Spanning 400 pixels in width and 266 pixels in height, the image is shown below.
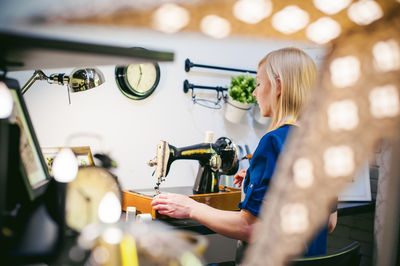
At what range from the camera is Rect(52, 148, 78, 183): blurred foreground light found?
39 centimetres

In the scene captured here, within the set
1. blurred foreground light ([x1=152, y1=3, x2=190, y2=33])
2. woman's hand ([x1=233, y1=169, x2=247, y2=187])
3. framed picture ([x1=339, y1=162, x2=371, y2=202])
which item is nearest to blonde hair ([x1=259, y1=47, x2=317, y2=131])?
woman's hand ([x1=233, y1=169, x2=247, y2=187])

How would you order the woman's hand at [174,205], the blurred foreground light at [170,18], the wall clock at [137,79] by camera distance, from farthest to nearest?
Answer: the wall clock at [137,79]
the woman's hand at [174,205]
the blurred foreground light at [170,18]

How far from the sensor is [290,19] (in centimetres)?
25

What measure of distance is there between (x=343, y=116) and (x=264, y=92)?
1.16 meters

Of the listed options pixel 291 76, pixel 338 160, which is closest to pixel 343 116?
pixel 338 160

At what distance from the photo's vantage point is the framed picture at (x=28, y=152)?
389 mm

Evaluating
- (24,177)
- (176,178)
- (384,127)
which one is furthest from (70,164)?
(176,178)

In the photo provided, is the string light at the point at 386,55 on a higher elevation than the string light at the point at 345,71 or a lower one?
higher

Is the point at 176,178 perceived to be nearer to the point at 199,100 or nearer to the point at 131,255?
the point at 199,100

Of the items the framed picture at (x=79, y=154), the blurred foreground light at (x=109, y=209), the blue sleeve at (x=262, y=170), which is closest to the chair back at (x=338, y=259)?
the blue sleeve at (x=262, y=170)

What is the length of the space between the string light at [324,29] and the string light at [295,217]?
13 cm

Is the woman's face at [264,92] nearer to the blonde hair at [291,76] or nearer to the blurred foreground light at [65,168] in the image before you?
the blonde hair at [291,76]

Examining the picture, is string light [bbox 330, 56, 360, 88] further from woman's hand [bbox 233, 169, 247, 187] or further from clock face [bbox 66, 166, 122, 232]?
woman's hand [bbox 233, 169, 247, 187]

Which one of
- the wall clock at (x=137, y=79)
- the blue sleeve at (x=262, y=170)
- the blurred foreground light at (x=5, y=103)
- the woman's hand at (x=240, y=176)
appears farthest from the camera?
the wall clock at (x=137, y=79)
